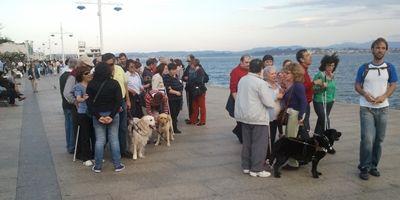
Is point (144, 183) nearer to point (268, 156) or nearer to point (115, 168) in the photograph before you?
point (115, 168)

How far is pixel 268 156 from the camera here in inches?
284

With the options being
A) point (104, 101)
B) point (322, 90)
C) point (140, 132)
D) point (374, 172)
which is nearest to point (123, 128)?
point (140, 132)

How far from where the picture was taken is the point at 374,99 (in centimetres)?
607

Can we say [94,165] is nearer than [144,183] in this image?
No

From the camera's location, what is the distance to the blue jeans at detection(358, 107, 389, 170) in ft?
20.3

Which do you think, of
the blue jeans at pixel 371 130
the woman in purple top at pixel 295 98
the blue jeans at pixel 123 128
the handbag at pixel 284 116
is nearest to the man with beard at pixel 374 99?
the blue jeans at pixel 371 130

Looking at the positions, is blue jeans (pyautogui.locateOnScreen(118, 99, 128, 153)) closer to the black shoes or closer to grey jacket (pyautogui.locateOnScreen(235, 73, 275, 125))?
grey jacket (pyautogui.locateOnScreen(235, 73, 275, 125))

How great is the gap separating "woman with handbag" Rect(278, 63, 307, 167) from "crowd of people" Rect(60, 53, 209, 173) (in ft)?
8.47

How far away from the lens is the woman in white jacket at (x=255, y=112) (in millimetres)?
6262

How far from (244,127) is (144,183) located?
5.54 feet

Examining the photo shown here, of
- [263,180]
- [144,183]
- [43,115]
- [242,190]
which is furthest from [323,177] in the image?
[43,115]

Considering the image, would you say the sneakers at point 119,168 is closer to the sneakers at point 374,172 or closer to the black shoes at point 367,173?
the black shoes at point 367,173

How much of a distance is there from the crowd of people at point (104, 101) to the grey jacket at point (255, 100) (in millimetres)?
1875

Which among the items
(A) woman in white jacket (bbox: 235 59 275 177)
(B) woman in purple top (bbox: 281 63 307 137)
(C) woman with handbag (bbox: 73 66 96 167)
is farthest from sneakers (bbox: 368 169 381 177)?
(C) woman with handbag (bbox: 73 66 96 167)
